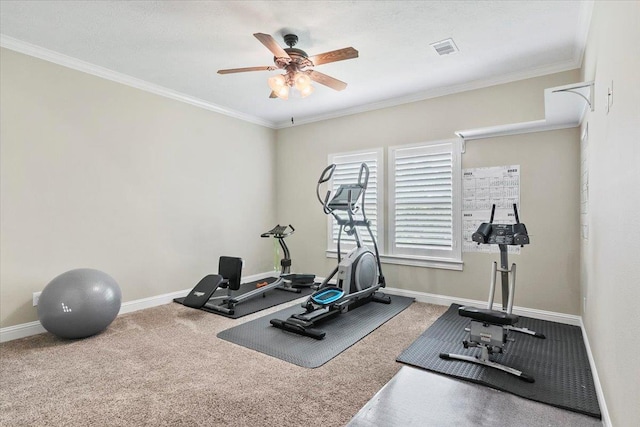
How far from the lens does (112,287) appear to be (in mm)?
3336

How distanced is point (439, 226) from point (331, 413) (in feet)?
9.75

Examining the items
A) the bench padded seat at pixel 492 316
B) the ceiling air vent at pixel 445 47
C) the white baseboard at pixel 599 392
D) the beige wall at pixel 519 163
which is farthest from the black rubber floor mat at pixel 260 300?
the ceiling air vent at pixel 445 47

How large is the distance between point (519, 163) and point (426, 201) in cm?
115

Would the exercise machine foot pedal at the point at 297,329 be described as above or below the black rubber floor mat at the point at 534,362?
above

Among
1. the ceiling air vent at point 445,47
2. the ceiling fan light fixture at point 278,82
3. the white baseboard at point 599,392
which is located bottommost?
the white baseboard at point 599,392

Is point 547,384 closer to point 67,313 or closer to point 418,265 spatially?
point 418,265

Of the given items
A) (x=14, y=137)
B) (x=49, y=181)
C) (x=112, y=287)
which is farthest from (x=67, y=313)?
(x=14, y=137)

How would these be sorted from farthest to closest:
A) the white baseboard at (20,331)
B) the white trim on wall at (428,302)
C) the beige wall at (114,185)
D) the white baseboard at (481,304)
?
1. the white baseboard at (481,304)
2. the beige wall at (114,185)
3. the white baseboard at (20,331)
4. the white trim on wall at (428,302)

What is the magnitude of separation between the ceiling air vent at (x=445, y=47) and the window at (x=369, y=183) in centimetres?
172

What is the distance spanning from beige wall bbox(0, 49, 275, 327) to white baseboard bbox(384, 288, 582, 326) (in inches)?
102

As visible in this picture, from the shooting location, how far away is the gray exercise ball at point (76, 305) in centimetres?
301

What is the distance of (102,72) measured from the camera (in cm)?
378

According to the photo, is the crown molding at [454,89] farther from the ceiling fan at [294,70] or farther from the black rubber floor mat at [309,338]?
the black rubber floor mat at [309,338]

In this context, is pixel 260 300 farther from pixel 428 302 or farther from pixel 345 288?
pixel 428 302
